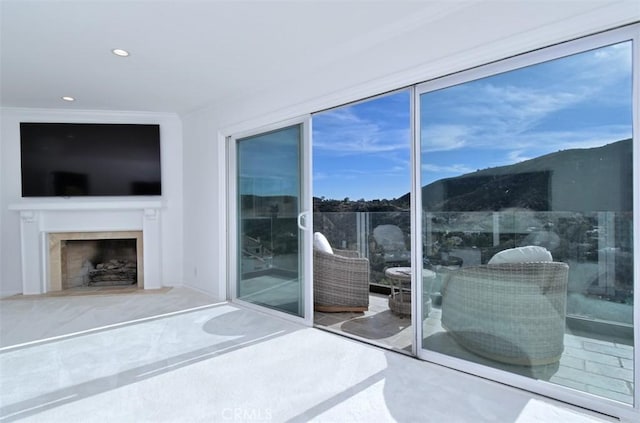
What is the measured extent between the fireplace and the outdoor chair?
165 inches

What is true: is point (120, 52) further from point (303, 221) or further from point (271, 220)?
point (303, 221)

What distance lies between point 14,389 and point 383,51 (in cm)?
329

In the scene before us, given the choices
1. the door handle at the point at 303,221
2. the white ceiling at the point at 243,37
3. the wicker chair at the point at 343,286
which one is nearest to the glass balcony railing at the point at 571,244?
the white ceiling at the point at 243,37

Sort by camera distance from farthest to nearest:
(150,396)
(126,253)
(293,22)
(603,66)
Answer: (126,253) → (293,22) → (150,396) → (603,66)

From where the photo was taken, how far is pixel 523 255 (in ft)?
6.53

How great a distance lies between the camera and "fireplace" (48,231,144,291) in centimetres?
446

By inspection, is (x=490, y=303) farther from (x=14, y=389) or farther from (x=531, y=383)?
(x=14, y=389)

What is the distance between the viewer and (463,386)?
199cm

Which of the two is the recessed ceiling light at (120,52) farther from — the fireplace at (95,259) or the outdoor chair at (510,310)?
the outdoor chair at (510,310)

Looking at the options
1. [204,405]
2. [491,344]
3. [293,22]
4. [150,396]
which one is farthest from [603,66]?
[150,396]

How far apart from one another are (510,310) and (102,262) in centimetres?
532

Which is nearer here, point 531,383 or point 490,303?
point 531,383

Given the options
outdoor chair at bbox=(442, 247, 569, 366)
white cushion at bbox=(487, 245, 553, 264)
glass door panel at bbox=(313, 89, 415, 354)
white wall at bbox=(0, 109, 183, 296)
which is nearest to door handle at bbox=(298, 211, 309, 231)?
glass door panel at bbox=(313, 89, 415, 354)

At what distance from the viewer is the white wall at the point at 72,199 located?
424 centimetres
